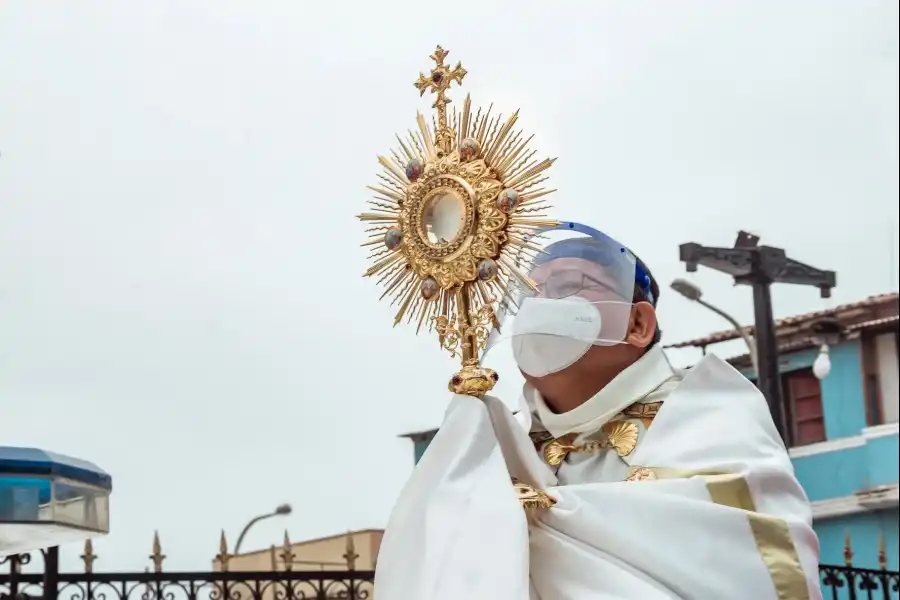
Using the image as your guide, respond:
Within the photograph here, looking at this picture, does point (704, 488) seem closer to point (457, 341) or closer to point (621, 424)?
point (621, 424)

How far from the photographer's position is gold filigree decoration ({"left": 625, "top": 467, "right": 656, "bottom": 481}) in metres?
3.49

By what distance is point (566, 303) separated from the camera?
11.6 feet

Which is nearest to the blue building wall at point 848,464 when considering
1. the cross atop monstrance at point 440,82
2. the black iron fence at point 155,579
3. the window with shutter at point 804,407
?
the window with shutter at point 804,407

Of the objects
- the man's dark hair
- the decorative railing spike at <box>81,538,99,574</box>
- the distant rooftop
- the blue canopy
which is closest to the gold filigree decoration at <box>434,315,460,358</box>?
the man's dark hair

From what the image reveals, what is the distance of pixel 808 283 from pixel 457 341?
10104mm

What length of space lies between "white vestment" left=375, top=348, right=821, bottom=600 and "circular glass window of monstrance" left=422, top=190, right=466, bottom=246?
374mm

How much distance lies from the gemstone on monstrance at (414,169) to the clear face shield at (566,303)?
1.01 ft

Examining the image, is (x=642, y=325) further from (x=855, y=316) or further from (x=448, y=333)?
(x=855, y=316)

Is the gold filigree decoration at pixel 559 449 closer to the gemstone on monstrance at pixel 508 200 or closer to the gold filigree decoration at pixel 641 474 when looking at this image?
the gold filigree decoration at pixel 641 474

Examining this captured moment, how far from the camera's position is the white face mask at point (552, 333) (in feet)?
11.5

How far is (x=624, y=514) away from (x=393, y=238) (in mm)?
821

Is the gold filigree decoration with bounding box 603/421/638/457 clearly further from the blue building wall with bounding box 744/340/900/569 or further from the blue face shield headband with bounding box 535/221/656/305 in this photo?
the blue building wall with bounding box 744/340/900/569

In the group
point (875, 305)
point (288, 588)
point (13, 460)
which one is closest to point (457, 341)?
point (13, 460)

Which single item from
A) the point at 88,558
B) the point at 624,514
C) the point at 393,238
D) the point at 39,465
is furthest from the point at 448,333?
the point at 88,558
